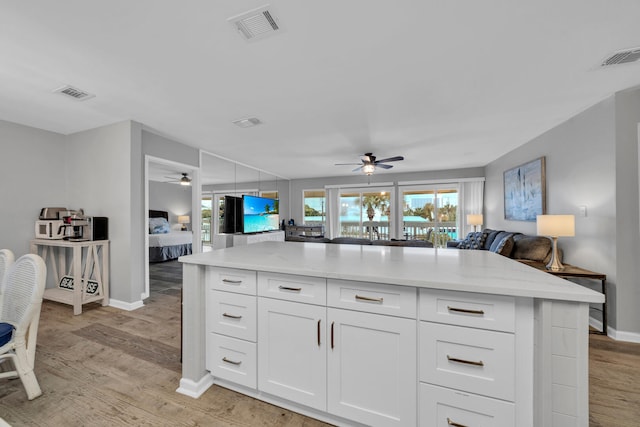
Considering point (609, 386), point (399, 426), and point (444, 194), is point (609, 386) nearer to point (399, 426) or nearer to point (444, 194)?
point (399, 426)

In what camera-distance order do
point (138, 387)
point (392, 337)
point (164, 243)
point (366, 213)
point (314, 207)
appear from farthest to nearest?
point (314, 207), point (366, 213), point (164, 243), point (138, 387), point (392, 337)

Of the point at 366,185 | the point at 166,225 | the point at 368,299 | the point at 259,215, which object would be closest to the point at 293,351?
the point at 368,299

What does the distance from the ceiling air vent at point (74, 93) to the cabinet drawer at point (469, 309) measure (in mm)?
3445

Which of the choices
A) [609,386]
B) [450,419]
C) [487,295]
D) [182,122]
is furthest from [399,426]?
[182,122]

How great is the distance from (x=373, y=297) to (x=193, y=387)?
1.39 m

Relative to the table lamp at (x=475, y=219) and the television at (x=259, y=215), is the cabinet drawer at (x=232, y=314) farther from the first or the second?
the table lamp at (x=475, y=219)

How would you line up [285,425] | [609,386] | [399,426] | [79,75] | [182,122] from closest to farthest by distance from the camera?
[399,426] < [285,425] < [609,386] < [79,75] < [182,122]

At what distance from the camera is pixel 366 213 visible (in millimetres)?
7457

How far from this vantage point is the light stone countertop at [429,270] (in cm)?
104

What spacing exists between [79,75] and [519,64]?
12.0ft

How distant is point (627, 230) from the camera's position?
7.86 feet

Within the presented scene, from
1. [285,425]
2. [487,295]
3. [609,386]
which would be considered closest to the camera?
[487,295]

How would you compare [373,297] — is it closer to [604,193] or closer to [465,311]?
[465,311]

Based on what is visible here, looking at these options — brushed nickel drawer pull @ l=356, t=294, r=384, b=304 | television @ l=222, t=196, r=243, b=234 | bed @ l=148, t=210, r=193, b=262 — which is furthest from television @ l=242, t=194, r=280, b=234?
brushed nickel drawer pull @ l=356, t=294, r=384, b=304
